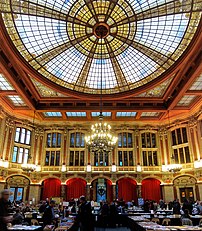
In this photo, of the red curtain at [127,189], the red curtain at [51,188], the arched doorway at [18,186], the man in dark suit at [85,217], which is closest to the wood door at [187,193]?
the red curtain at [127,189]

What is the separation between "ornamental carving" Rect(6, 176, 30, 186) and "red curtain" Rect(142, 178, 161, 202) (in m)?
12.3

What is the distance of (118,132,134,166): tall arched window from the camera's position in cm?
2392

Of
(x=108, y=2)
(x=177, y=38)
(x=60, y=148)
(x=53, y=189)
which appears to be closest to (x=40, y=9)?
(x=108, y=2)

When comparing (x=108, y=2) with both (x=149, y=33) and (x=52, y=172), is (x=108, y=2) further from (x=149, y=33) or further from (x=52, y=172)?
(x=52, y=172)

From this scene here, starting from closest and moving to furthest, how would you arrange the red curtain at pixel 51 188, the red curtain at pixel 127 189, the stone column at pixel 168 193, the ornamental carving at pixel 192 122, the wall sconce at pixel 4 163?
the wall sconce at pixel 4 163 < the ornamental carving at pixel 192 122 < the stone column at pixel 168 193 < the red curtain at pixel 51 188 < the red curtain at pixel 127 189

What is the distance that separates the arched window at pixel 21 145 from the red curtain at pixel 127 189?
34.4ft

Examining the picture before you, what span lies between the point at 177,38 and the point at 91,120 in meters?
12.8

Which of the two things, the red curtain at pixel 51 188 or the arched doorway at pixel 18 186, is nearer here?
the arched doorway at pixel 18 186

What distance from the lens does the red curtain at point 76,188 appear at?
23.1m

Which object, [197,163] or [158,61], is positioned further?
[197,163]

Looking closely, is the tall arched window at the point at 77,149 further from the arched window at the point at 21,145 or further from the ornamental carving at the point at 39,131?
the arched window at the point at 21,145

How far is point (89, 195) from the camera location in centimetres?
2255

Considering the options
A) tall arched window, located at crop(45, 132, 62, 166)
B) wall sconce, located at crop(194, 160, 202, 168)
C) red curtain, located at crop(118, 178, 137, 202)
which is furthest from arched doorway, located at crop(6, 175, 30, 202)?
wall sconce, located at crop(194, 160, 202, 168)

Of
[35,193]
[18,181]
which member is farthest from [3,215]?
[35,193]
